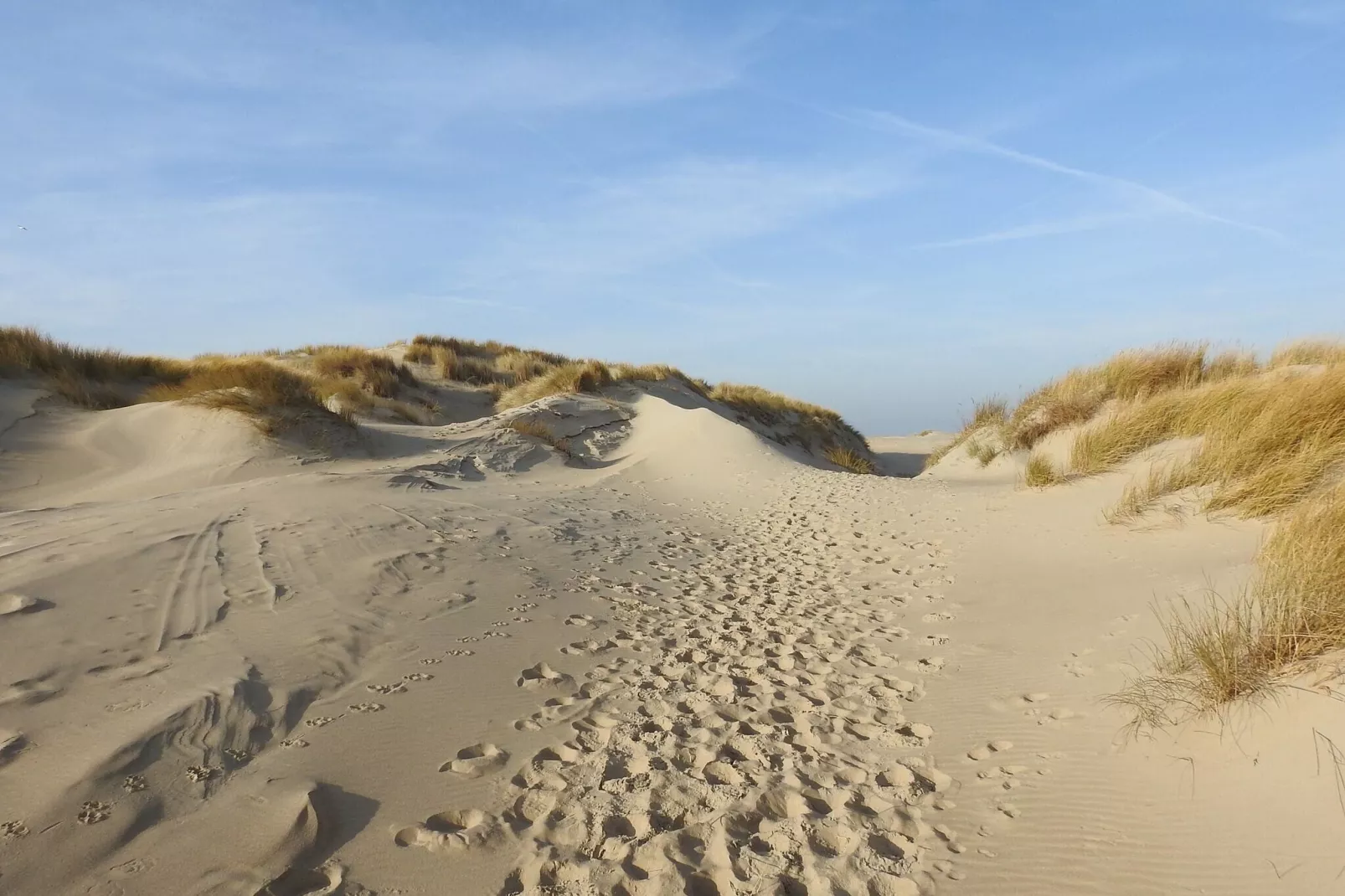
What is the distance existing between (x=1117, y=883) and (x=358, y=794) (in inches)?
97.4

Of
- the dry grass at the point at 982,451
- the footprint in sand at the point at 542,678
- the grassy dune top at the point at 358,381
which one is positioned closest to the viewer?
the footprint in sand at the point at 542,678

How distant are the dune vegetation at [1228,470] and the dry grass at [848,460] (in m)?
4.01

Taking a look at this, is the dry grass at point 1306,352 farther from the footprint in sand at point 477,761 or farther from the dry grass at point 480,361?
the dry grass at point 480,361

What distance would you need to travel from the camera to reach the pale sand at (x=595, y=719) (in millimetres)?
2168

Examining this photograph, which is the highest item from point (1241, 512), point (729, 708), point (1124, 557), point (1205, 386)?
point (1205, 386)

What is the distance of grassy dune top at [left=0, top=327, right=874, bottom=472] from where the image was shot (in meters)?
9.48

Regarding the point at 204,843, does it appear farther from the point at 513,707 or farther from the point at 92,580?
the point at 92,580

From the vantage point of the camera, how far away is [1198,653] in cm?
275

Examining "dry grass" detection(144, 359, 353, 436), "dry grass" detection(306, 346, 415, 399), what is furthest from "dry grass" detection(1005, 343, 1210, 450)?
"dry grass" detection(306, 346, 415, 399)

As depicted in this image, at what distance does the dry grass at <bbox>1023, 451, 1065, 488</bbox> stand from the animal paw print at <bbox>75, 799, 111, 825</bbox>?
8204 mm

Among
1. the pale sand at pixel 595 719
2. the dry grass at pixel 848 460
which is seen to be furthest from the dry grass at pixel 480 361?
the pale sand at pixel 595 719

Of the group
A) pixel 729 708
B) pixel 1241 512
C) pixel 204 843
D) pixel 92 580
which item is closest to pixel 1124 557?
pixel 1241 512

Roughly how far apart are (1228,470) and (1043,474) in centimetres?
251

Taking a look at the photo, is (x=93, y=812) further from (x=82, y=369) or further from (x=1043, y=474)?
(x=82, y=369)
